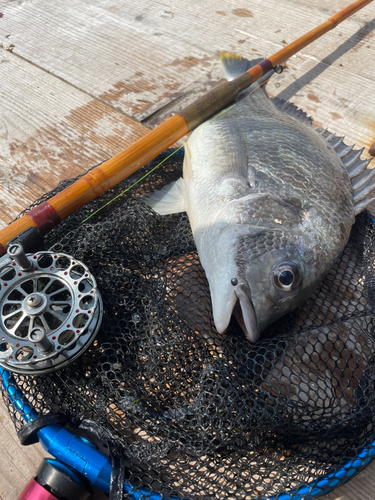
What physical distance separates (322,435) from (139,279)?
3.87 ft

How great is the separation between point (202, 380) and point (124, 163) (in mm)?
1331

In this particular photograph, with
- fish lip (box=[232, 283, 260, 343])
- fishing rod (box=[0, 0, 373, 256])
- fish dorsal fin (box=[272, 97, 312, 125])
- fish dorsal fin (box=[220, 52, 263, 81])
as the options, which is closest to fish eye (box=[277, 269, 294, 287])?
fish lip (box=[232, 283, 260, 343])

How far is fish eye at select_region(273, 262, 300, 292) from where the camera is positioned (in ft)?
6.03

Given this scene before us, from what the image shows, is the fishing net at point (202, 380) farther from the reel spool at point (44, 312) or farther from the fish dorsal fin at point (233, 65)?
the fish dorsal fin at point (233, 65)

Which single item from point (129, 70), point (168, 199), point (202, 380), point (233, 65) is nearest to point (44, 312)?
point (202, 380)

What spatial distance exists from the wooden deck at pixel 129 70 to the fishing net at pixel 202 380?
4.32 feet

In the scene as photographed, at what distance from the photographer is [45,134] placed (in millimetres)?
3258

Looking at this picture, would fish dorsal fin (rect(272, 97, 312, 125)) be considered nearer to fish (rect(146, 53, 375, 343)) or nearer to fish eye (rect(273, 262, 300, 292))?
fish (rect(146, 53, 375, 343))

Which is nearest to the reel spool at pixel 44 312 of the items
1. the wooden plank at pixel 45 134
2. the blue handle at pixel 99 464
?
the blue handle at pixel 99 464

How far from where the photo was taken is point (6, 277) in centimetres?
175

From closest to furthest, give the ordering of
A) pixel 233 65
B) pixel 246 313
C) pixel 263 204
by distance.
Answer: pixel 246 313, pixel 263 204, pixel 233 65

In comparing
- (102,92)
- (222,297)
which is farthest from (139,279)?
(102,92)

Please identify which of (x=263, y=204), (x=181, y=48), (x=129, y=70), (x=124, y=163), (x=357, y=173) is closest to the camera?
(x=263, y=204)

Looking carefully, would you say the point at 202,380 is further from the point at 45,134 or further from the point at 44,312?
the point at 45,134
